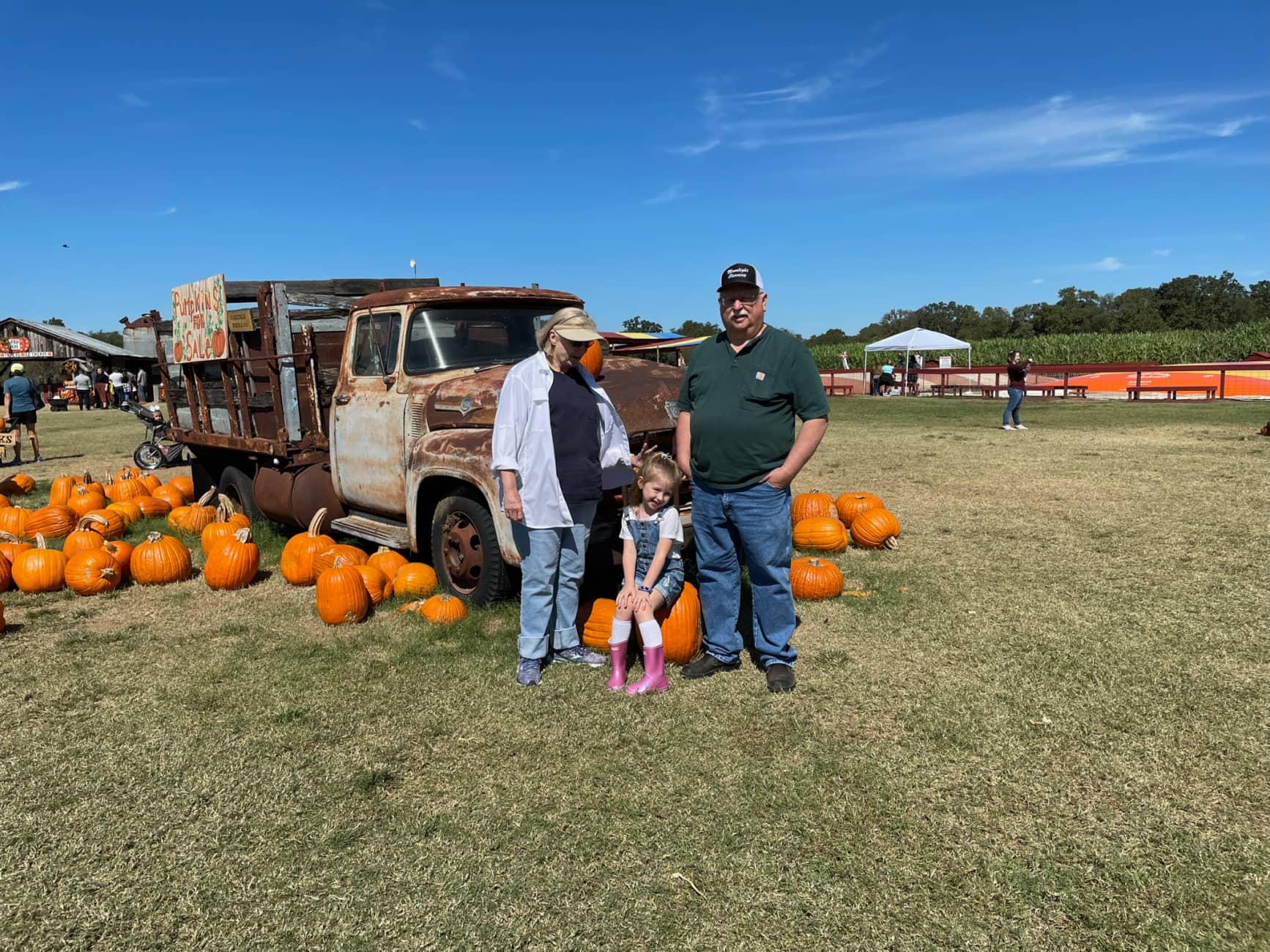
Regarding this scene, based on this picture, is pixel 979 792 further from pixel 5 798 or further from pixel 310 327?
pixel 310 327

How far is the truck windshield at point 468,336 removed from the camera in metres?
5.93

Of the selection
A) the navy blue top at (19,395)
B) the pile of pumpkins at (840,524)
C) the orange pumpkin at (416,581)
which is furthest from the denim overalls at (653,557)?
the navy blue top at (19,395)

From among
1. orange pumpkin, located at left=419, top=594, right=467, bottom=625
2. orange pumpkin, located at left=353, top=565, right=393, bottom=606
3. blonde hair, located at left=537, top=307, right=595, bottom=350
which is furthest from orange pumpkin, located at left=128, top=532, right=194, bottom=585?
blonde hair, located at left=537, top=307, right=595, bottom=350

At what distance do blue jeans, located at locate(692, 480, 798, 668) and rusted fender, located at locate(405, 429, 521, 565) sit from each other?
115cm

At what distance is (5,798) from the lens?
11.0ft

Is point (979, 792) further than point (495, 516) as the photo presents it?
No

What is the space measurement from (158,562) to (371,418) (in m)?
2.27

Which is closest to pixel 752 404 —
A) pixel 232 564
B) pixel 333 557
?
pixel 333 557

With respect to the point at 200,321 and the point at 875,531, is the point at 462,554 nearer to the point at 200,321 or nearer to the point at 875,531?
the point at 875,531

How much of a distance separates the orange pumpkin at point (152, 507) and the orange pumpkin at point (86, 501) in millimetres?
325

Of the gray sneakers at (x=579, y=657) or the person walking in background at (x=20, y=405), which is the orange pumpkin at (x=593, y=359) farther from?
the person walking in background at (x=20, y=405)

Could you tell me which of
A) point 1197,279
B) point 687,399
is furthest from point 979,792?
point 1197,279

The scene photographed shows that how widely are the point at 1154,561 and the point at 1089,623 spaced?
1839 mm

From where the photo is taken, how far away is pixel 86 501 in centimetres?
896
